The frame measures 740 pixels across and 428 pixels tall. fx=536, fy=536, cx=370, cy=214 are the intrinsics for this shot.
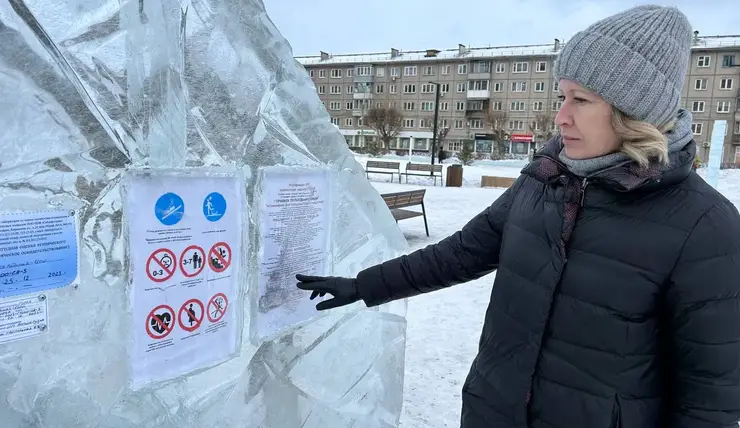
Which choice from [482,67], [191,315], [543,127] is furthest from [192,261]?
[482,67]

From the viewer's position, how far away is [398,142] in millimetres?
58125

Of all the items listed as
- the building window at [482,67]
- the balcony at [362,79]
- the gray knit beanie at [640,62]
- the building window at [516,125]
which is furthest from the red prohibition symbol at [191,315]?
the balcony at [362,79]

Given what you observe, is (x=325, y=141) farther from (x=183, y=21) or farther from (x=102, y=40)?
(x=102, y=40)

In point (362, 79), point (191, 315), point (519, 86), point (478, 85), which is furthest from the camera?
point (362, 79)

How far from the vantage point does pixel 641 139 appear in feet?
4.99

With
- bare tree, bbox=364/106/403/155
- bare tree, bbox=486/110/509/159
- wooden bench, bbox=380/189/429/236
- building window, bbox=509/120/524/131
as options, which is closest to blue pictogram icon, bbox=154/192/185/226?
wooden bench, bbox=380/189/429/236

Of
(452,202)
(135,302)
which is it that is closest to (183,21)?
(135,302)

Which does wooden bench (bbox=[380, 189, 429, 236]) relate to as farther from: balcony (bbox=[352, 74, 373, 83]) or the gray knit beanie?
balcony (bbox=[352, 74, 373, 83])

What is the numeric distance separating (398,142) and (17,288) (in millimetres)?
57459

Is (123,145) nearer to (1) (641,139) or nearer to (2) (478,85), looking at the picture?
(1) (641,139)

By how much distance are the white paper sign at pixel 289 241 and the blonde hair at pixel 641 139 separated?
1.18 metres

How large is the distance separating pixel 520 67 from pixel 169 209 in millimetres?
53409

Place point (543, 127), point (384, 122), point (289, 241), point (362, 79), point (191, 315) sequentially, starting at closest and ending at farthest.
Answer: point (191, 315), point (289, 241), point (543, 127), point (384, 122), point (362, 79)

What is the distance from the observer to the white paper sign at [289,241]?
2.04 metres
